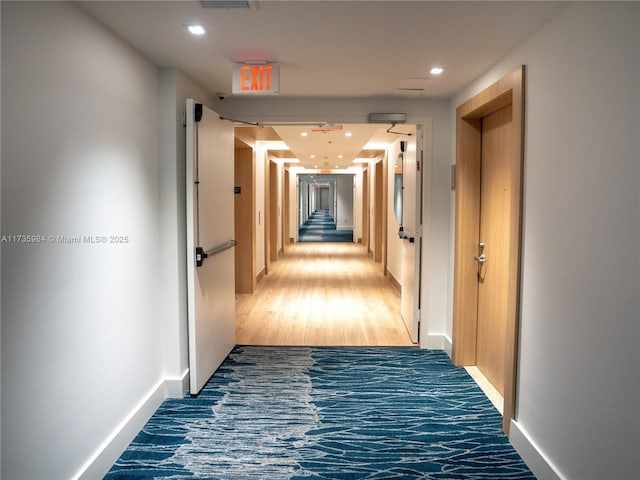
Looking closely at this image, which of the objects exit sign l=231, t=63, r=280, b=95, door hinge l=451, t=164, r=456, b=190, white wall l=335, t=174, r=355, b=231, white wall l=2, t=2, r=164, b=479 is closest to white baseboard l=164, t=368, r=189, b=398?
white wall l=2, t=2, r=164, b=479

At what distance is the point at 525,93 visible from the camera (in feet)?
9.56

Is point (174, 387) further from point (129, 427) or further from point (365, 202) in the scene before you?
point (365, 202)

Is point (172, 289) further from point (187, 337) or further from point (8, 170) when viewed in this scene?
point (8, 170)

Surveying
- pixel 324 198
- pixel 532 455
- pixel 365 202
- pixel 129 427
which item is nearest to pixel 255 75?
pixel 129 427

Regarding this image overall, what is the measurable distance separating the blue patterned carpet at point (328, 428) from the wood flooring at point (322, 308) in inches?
32.2

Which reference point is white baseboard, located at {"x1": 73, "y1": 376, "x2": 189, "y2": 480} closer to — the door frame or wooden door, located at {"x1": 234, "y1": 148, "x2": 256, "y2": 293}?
the door frame

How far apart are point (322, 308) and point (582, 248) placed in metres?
4.78

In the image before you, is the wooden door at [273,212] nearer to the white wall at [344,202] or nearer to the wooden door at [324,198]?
the white wall at [344,202]

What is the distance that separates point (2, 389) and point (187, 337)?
77.5 inches

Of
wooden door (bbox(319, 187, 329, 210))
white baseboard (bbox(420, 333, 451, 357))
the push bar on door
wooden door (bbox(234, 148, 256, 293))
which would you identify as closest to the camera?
the push bar on door

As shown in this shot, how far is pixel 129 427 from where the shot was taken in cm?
301

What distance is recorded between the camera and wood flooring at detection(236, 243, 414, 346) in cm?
540

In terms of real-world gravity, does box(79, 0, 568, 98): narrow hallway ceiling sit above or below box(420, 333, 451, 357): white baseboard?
above

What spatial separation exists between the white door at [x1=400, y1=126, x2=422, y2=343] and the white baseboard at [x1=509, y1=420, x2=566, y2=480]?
207cm
